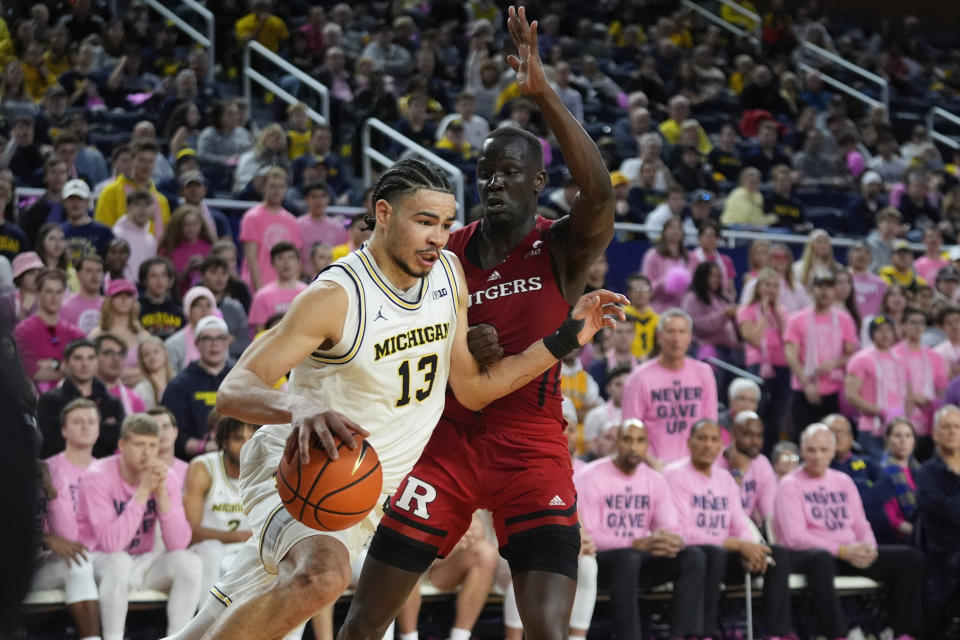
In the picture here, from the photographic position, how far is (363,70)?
13.7 metres

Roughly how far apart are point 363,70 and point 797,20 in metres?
9.53

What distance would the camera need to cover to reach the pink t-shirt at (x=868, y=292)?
12.4 meters

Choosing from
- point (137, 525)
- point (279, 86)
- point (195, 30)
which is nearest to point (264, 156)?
point (279, 86)

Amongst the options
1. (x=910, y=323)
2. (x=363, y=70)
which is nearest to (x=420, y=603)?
(x=910, y=323)

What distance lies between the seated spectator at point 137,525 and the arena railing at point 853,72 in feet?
43.3

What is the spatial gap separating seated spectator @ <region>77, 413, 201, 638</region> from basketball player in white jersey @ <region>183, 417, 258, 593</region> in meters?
0.10

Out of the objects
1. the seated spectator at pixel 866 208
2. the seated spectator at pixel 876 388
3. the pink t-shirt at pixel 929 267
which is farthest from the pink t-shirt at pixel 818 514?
the seated spectator at pixel 866 208

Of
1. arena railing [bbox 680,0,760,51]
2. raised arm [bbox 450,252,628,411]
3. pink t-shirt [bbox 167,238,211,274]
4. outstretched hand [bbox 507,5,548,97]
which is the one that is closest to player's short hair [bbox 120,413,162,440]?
pink t-shirt [bbox 167,238,211,274]

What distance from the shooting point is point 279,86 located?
1373 cm

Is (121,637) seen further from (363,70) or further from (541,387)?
(363,70)

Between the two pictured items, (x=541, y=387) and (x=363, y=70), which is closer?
(x=541, y=387)

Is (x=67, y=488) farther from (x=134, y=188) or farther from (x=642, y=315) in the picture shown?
(x=642, y=315)

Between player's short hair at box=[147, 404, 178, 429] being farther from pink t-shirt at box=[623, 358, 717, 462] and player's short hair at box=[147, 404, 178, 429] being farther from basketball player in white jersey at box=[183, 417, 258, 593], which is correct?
pink t-shirt at box=[623, 358, 717, 462]

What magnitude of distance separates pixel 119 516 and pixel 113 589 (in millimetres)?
455
